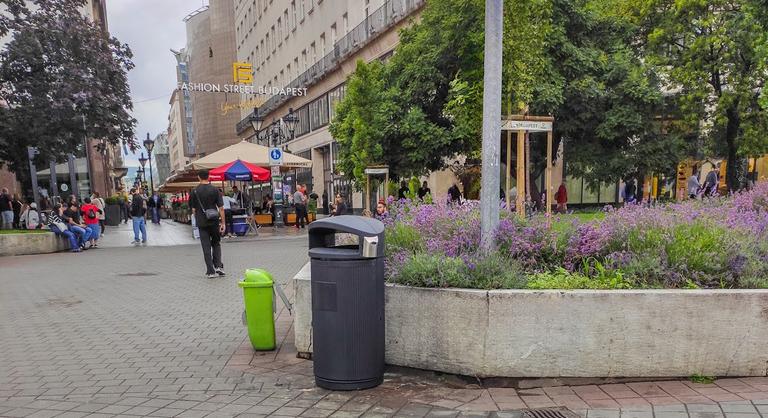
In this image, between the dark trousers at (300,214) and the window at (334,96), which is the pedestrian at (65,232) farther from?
the window at (334,96)

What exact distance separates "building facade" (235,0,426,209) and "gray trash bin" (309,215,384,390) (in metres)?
18.1

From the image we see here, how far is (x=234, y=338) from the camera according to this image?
5148mm

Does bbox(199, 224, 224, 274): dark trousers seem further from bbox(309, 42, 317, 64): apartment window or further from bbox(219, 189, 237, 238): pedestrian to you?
bbox(309, 42, 317, 64): apartment window

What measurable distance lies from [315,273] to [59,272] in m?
9.12

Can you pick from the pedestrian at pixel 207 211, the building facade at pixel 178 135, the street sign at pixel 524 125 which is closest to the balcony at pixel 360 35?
the pedestrian at pixel 207 211

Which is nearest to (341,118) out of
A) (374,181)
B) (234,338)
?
(374,181)

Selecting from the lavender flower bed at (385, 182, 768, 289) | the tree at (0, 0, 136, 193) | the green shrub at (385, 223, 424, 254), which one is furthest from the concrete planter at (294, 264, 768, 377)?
the tree at (0, 0, 136, 193)

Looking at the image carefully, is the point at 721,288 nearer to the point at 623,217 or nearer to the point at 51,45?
the point at 623,217

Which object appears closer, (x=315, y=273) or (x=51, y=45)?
(x=315, y=273)

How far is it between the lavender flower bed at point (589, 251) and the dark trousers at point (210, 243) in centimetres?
434

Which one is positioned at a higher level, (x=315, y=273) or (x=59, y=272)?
(x=315, y=273)

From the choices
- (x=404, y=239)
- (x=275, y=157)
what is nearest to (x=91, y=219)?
(x=275, y=157)

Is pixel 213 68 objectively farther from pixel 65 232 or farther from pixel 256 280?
pixel 256 280

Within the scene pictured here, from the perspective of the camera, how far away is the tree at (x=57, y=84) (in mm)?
14789
